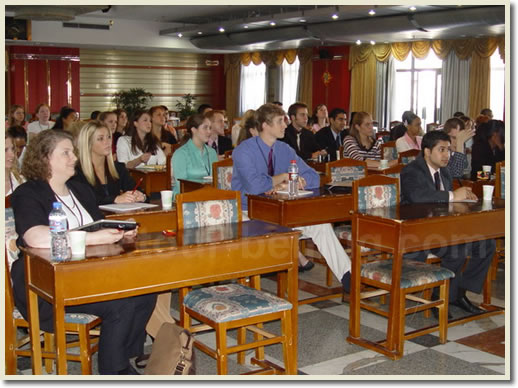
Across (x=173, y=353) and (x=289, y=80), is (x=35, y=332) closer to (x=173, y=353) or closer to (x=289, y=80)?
(x=173, y=353)

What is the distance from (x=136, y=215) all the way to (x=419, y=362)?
1837 millimetres

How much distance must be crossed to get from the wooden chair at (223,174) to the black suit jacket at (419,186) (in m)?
1.75

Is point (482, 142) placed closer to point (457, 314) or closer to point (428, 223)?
point (457, 314)

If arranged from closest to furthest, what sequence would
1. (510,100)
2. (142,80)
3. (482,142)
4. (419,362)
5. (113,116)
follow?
1. (510,100)
2. (419,362)
3. (482,142)
4. (113,116)
5. (142,80)

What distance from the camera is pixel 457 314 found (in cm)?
480

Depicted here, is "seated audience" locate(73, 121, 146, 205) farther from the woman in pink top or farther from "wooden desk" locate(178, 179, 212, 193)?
the woman in pink top

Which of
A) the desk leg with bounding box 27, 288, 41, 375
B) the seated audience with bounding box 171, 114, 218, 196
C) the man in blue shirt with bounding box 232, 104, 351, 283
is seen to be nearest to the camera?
the desk leg with bounding box 27, 288, 41, 375

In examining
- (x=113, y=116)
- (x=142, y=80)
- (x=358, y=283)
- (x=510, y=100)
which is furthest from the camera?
(x=142, y=80)

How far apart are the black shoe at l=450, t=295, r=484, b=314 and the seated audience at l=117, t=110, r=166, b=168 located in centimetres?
372

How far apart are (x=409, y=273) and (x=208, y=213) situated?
1.24 meters

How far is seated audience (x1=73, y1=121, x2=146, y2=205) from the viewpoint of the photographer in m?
4.56

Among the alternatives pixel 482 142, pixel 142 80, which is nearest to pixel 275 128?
pixel 482 142

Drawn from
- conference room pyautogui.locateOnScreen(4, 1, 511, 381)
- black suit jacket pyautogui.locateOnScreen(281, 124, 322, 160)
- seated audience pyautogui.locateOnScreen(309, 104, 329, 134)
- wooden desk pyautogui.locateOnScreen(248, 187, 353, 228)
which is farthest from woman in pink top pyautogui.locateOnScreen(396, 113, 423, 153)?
wooden desk pyautogui.locateOnScreen(248, 187, 353, 228)

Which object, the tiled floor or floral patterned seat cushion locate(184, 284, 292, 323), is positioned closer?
floral patterned seat cushion locate(184, 284, 292, 323)
